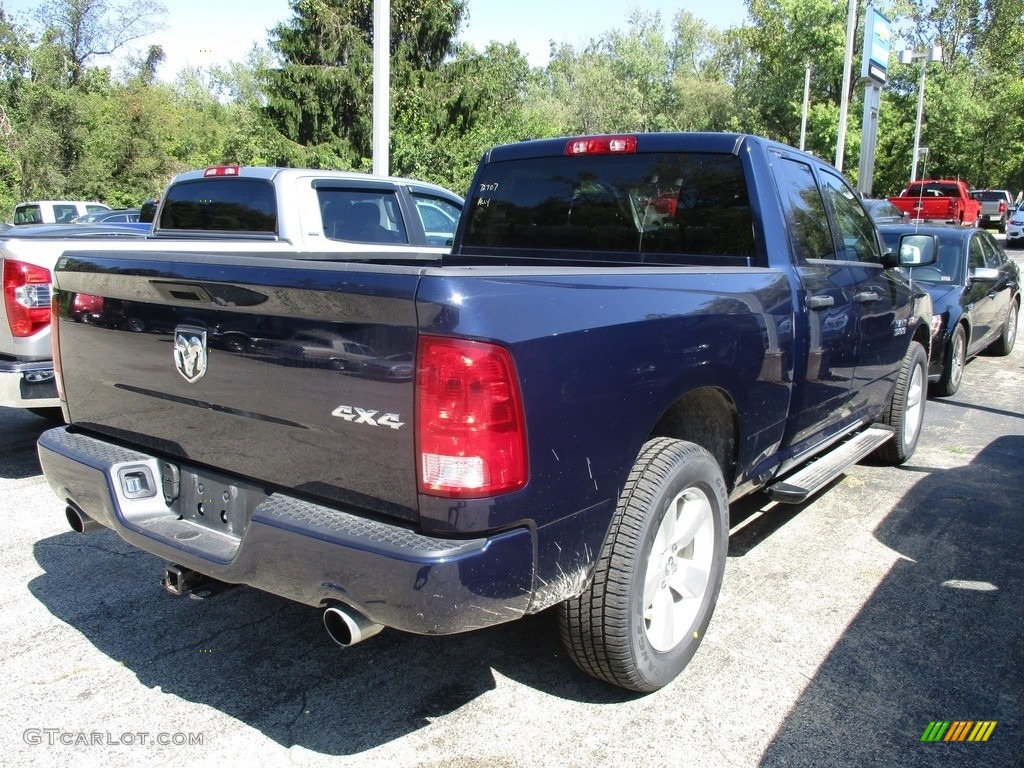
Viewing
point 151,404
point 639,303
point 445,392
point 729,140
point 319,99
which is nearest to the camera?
point 445,392

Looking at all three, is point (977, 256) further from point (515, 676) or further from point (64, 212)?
point (64, 212)

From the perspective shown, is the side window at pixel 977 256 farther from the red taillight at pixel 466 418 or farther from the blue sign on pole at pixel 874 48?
the blue sign on pole at pixel 874 48

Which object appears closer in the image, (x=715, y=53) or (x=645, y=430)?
(x=645, y=430)

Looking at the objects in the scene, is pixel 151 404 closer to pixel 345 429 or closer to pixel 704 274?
pixel 345 429

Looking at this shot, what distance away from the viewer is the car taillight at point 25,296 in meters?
4.97

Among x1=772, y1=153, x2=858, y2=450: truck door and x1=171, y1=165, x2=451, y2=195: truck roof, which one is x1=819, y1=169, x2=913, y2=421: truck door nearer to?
x1=772, y1=153, x2=858, y2=450: truck door

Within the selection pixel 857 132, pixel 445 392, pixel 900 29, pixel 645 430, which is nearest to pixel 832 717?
pixel 645 430

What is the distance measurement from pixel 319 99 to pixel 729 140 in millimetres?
25199

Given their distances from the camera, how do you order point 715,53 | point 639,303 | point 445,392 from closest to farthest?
point 445,392
point 639,303
point 715,53

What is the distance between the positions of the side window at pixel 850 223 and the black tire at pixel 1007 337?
6189mm

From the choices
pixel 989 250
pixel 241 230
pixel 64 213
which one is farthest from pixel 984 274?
pixel 64 213

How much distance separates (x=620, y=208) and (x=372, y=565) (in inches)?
94.6

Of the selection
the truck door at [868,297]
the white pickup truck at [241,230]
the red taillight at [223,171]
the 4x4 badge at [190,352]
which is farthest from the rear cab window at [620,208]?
the red taillight at [223,171]

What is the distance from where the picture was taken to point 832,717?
9.25ft
